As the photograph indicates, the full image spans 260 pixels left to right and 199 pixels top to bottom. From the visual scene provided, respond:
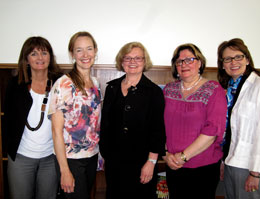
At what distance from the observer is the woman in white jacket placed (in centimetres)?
126

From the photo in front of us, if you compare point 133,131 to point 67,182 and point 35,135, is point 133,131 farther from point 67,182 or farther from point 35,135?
point 35,135

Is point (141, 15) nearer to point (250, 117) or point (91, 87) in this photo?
point (91, 87)

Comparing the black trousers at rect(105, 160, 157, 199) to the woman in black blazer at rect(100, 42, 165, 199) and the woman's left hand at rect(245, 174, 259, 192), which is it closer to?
the woman in black blazer at rect(100, 42, 165, 199)

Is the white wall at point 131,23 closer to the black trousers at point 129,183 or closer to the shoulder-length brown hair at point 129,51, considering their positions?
the shoulder-length brown hair at point 129,51

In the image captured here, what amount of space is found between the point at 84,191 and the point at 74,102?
26.7 inches

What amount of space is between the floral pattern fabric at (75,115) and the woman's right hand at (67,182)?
0.12 m

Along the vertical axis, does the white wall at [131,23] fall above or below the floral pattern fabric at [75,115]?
above

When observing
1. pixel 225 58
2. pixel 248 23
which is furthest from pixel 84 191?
pixel 248 23

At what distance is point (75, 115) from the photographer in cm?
124

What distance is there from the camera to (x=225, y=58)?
1.47m

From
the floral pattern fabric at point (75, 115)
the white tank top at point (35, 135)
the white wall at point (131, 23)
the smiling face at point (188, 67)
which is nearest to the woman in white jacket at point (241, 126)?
the smiling face at point (188, 67)

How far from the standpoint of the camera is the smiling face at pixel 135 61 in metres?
1.35

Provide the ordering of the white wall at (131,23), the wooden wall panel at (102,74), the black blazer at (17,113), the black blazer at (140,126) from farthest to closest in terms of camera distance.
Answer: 1. the white wall at (131,23)
2. the wooden wall panel at (102,74)
3. the black blazer at (17,113)
4. the black blazer at (140,126)

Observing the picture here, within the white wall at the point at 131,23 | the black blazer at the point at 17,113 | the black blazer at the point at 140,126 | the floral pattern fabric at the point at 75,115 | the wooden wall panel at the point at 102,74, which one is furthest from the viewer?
the white wall at the point at 131,23
